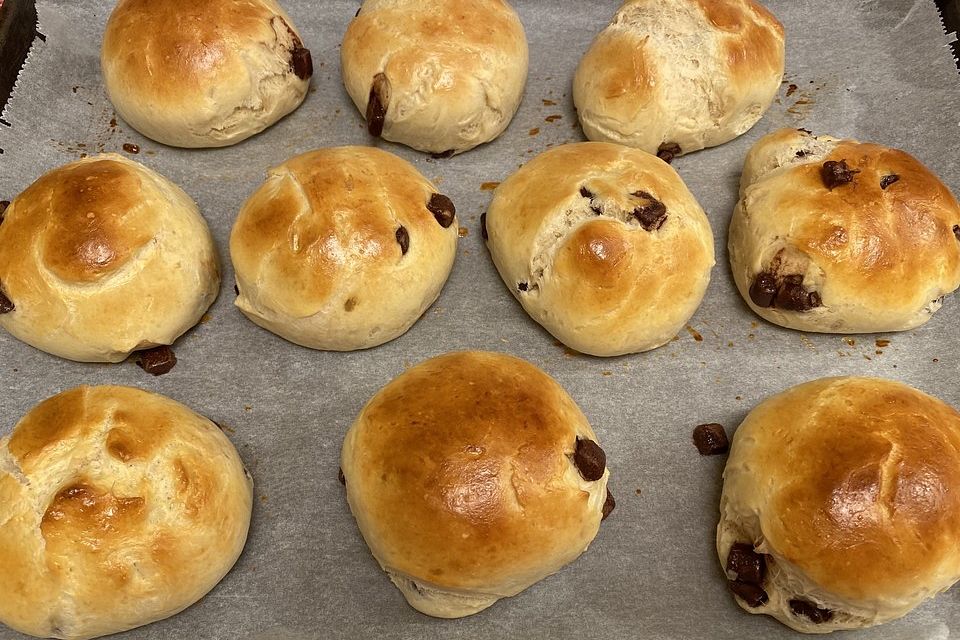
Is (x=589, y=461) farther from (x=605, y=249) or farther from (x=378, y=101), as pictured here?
(x=378, y=101)

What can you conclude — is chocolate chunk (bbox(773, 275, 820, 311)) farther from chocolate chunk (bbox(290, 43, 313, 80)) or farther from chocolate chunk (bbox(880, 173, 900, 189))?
chocolate chunk (bbox(290, 43, 313, 80))

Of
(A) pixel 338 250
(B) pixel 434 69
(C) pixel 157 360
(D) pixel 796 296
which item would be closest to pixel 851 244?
(D) pixel 796 296

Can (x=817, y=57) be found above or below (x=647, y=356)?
above

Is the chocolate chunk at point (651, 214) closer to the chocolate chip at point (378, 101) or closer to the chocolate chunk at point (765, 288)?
the chocolate chunk at point (765, 288)

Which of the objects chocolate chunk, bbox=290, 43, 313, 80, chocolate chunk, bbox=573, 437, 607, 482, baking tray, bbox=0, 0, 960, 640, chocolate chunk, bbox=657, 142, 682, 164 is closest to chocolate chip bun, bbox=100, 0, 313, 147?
chocolate chunk, bbox=290, 43, 313, 80

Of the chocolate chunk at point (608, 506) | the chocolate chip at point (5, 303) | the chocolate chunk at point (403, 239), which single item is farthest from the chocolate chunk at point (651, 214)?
the chocolate chip at point (5, 303)

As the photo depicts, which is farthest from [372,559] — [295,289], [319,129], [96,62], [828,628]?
[96,62]

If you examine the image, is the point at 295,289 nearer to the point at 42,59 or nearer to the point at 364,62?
the point at 364,62
